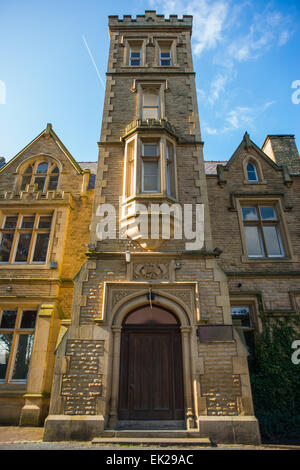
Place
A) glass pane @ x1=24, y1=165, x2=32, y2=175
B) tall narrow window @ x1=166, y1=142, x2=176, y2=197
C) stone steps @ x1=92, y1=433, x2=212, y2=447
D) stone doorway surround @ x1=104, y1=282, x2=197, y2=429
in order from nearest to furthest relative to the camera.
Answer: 1. stone steps @ x1=92, y1=433, x2=212, y2=447
2. stone doorway surround @ x1=104, y1=282, x2=197, y2=429
3. tall narrow window @ x1=166, y1=142, x2=176, y2=197
4. glass pane @ x1=24, y1=165, x2=32, y2=175

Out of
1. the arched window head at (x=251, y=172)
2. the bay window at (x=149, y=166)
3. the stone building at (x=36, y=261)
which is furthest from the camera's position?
the arched window head at (x=251, y=172)

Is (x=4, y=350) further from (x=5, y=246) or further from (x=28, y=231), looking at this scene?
(x=28, y=231)

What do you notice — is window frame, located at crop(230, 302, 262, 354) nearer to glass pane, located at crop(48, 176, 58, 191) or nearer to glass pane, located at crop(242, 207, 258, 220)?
glass pane, located at crop(242, 207, 258, 220)

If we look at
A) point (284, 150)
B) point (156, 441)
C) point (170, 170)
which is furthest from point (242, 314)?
point (284, 150)

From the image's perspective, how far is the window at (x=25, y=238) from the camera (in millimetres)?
10055

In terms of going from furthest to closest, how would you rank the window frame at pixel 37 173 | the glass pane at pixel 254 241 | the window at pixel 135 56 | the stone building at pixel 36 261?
the window at pixel 135 56
the window frame at pixel 37 173
the glass pane at pixel 254 241
the stone building at pixel 36 261

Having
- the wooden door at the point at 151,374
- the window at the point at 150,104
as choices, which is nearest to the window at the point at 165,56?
the window at the point at 150,104

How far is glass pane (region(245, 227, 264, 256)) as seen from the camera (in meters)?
10.2

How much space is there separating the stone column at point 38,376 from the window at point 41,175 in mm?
5316

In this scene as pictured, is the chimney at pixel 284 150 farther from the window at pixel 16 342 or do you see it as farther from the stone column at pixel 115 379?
the window at pixel 16 342

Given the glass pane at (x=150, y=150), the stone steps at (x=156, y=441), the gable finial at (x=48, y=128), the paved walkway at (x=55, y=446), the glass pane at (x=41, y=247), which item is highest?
the gable finial at (x=48, y=128)

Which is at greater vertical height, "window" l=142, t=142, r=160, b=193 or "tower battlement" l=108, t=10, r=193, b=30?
"tower battlement" l=108, t=10, r=193, b=30

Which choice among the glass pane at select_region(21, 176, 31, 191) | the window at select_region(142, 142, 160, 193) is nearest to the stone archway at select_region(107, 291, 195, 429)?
the window at select_region(142, 142, 160, 193)

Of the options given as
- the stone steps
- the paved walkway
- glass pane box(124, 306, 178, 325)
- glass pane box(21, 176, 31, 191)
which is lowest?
the paved walkway
